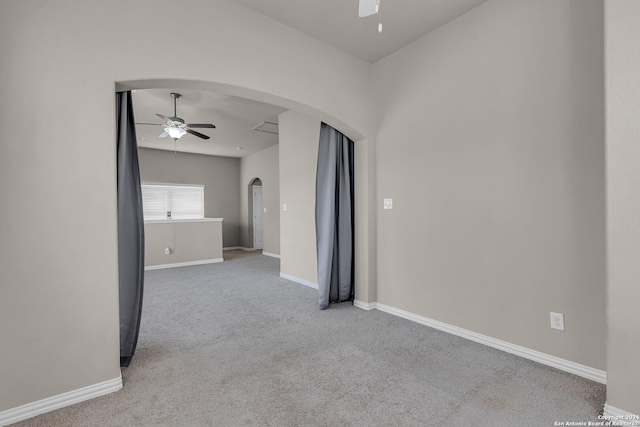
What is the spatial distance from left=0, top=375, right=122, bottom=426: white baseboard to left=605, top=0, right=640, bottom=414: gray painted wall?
290cm

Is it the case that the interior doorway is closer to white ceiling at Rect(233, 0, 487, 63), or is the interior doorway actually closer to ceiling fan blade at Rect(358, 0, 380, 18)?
white ceiling at Rect(233, 0, 487, 63)

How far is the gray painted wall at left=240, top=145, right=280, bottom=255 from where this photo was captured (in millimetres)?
7965

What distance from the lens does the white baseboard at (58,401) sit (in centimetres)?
165

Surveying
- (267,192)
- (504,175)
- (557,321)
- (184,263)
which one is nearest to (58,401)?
(557,321)

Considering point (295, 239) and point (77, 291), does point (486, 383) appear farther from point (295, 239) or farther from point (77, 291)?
point (295, 239)

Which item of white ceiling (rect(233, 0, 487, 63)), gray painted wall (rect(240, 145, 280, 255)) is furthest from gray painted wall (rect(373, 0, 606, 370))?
gray painted wall (rect(240, 145, 280, 255))

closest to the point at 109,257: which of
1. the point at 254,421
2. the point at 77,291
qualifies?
the point at 77,291

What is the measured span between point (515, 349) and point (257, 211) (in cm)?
798

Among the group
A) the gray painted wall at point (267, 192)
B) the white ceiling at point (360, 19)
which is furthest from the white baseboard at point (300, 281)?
the white ceiling at point (360, 19)

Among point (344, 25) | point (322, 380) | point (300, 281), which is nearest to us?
point (322, 380)

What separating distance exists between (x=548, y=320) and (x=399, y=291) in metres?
1.35

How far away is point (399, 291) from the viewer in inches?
130

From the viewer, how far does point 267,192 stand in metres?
8.30

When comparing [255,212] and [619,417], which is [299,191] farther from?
[255,212]
